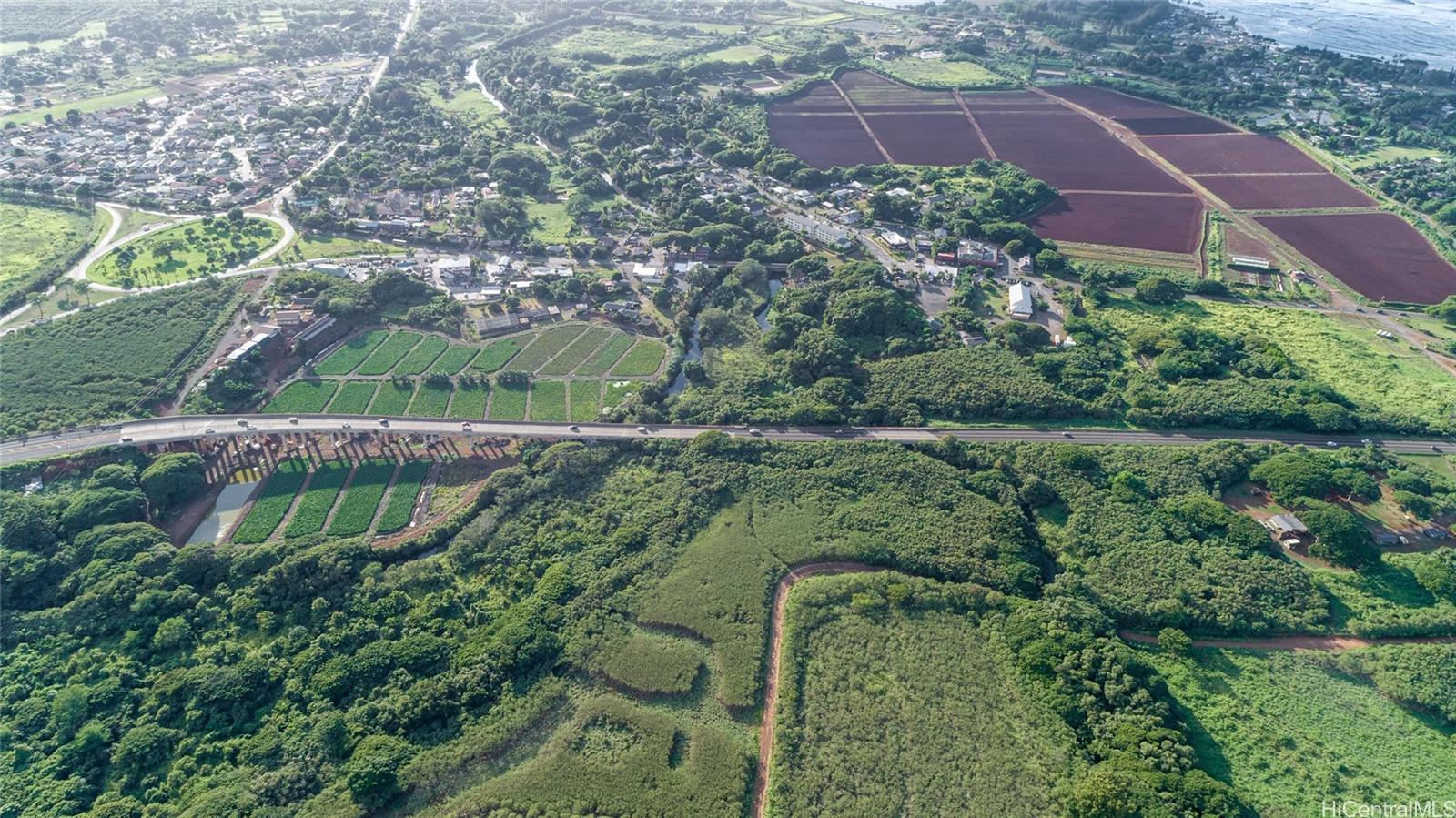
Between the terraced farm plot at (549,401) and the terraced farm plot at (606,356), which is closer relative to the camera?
the terraced farm plot at (549,401)

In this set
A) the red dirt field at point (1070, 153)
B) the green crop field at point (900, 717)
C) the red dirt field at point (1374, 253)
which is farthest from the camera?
the red dirt field at point (1070, 153)

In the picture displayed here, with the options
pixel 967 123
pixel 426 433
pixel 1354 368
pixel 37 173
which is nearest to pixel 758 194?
pixel 967 123

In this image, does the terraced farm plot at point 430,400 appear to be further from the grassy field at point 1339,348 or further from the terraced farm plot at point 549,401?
the grassy field at point 1339,348

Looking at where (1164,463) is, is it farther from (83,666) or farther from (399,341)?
(83,666)

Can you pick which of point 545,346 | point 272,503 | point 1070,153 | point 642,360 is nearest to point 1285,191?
point 1070,153

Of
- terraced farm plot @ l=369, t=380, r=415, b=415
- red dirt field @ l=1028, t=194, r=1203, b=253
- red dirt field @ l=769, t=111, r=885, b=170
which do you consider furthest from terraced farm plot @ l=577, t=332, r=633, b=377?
red dirt field @ l=1028, t=194, r=1203, b=253

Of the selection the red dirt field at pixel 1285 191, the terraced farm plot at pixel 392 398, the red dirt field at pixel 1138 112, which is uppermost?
the red dirt field at pixel 1138 112

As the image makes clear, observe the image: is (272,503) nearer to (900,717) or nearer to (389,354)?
(389,354)

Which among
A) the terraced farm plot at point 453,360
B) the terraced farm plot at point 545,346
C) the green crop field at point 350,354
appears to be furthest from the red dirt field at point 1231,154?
the green crop field at point 350,354
